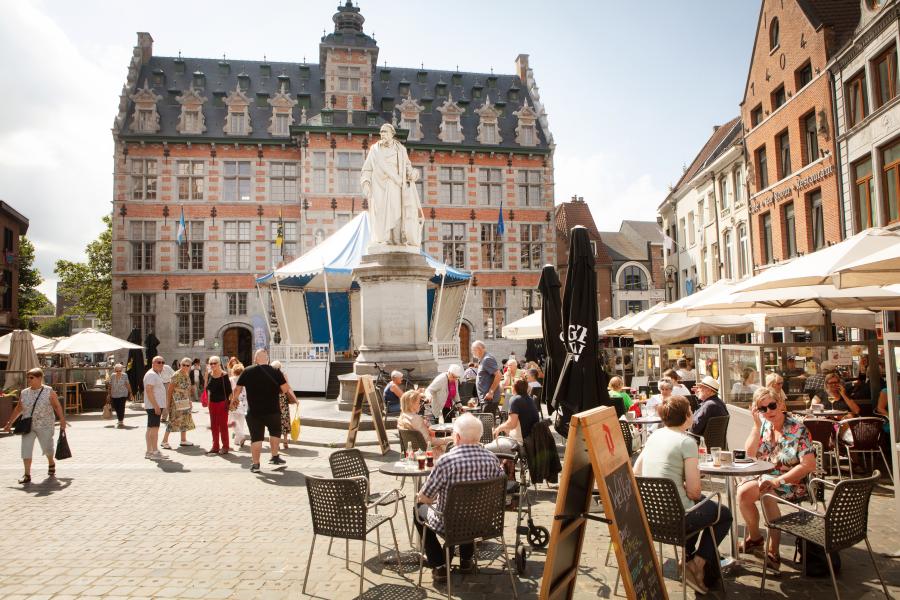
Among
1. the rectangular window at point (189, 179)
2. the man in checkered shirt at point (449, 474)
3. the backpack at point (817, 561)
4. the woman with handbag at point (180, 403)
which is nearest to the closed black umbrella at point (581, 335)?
the man in checkered shirt at point (449, 474)

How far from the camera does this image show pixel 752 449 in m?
5.56

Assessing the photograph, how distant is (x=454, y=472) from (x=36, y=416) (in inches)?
284

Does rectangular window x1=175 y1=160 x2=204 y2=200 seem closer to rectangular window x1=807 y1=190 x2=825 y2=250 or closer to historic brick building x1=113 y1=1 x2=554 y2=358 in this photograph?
historic brick building x1=113 y1=1 x2=554 y2=358

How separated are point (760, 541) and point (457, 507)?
110 inches

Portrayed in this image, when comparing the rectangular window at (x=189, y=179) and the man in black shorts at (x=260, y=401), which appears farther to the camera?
the rectangular window at (x=189, y=179)

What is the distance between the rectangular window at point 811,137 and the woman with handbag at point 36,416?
20.9 m

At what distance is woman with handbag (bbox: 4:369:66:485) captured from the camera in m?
8.62

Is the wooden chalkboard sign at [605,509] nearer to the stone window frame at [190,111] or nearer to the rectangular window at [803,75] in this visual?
the rectangular window at [803,75]

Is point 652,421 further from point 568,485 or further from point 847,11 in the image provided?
point 847,11

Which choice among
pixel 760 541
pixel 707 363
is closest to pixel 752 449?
pixel 760 541

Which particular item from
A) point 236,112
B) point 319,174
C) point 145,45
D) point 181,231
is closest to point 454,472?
point 181,231

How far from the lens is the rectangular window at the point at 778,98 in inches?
858

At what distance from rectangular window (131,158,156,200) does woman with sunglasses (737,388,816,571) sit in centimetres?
3288

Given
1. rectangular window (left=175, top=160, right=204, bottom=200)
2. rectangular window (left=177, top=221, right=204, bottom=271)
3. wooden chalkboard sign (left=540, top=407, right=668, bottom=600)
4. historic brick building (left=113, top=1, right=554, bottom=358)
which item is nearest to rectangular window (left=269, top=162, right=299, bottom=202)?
historic brick building (left=113, top=1, right=554, bottom=358)
